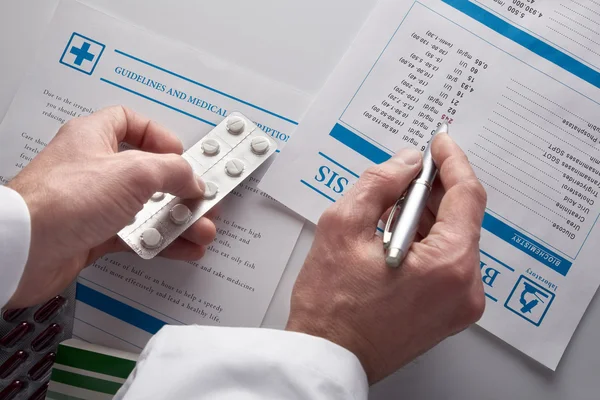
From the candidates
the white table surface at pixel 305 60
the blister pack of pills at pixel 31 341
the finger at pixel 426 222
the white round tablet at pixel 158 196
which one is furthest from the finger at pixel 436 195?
the blister pack of pills at pixel 31 341

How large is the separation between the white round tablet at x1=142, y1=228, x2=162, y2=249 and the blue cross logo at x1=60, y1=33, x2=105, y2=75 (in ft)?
0.65

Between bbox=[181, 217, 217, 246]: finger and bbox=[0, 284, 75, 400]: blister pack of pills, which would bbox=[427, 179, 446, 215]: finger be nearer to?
bbox=[181, 217, 217, 246]: finger

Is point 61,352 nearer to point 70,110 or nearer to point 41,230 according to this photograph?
point 41,230

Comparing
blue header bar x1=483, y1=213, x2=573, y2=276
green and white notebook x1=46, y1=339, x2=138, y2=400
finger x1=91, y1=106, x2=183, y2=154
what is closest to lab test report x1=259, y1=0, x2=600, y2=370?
blue header bar x1=483, y1=213, x2=573, y2=276

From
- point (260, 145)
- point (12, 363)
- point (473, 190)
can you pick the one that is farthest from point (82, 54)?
point (473, 190)

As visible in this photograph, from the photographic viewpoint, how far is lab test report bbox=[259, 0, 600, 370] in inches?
21.2

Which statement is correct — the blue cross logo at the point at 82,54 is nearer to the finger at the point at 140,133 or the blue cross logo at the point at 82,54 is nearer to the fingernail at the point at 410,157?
the finger at the point at 140,133

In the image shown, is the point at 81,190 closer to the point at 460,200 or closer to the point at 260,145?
the point at 260,145

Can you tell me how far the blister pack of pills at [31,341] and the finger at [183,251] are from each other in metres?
0.10

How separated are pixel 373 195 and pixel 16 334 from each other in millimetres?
374

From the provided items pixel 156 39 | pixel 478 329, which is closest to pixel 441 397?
pixel 478 329

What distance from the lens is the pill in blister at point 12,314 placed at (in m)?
0.54

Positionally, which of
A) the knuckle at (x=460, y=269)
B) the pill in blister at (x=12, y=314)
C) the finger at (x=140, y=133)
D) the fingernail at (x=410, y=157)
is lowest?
the pill in blister at (x=12, y=314)

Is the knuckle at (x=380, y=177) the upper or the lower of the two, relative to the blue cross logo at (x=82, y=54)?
upper
